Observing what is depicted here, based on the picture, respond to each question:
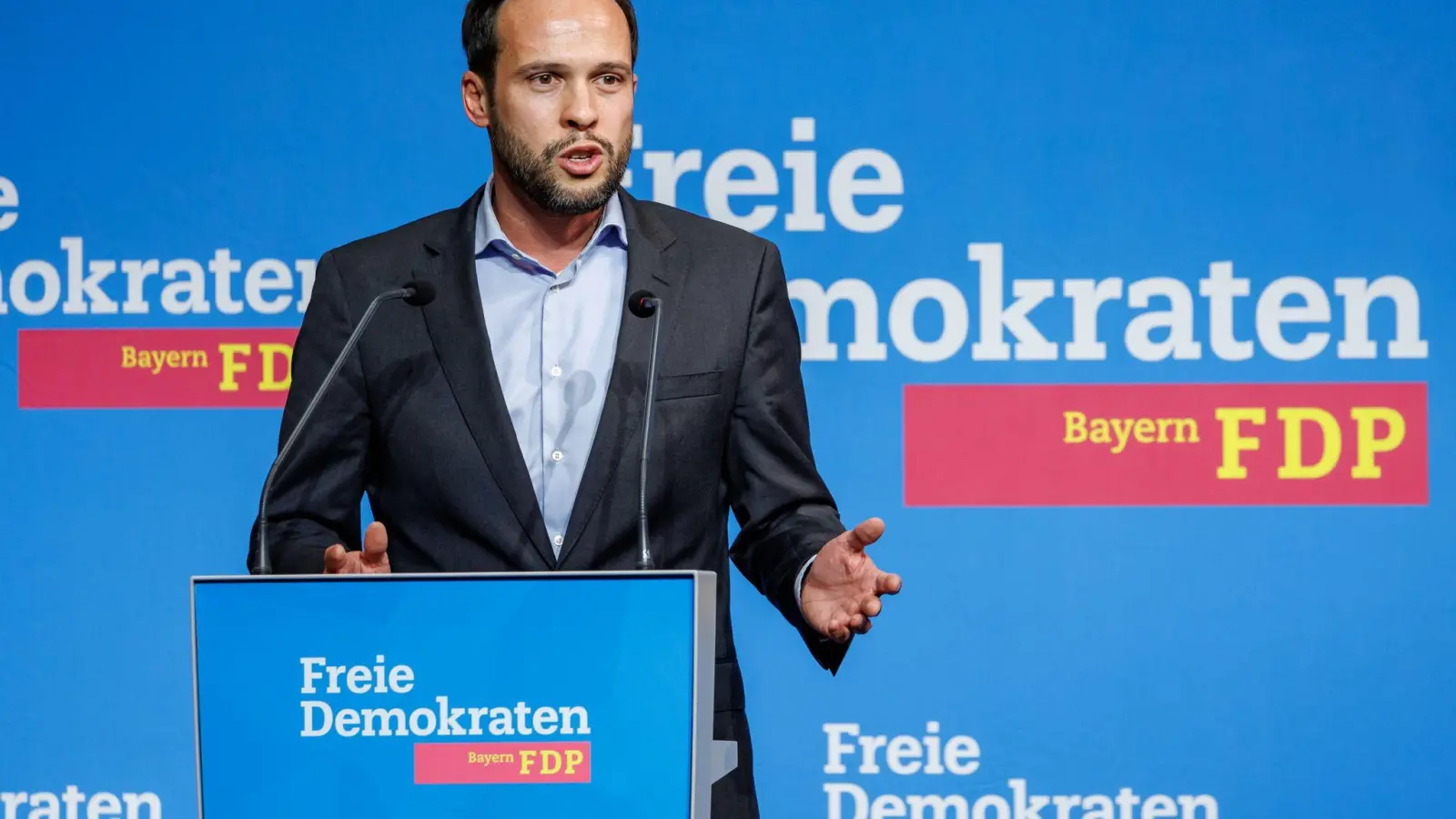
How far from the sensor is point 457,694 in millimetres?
1247

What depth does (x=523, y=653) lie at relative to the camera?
1.25m

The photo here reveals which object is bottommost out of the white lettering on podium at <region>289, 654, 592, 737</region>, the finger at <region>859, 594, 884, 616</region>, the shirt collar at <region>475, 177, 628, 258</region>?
the white lettering on podium at <region>289, 654, 592, 737</region>

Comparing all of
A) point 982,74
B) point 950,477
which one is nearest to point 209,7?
point 982,74

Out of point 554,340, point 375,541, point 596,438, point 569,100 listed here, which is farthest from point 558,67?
point 375,541

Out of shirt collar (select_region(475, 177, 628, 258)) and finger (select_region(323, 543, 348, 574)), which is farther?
shirt collar (select_region(475, 177, 628, 258))

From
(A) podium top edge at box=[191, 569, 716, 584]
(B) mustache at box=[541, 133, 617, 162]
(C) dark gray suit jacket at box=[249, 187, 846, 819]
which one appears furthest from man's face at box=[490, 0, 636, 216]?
(A) podium top edge at box=[191, 569, 716, 584]

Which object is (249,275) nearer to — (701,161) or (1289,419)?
(701,161)

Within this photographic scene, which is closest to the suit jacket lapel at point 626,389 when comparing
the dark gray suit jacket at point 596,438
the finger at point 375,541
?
the dark gray suit jacket at point 596,438

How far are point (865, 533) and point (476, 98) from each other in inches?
35.4

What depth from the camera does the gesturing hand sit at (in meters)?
1.45

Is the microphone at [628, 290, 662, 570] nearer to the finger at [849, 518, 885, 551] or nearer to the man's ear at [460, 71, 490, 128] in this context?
the finger at [849, 518, 885, 551]

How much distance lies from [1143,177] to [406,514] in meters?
1.86

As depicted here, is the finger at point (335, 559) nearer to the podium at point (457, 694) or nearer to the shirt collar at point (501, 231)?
the podium at point (457, 694)

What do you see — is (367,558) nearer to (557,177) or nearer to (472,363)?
(472,363)
